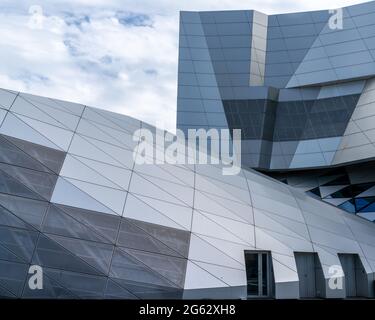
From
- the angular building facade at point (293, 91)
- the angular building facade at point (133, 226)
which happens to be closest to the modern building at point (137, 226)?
the angular building facade at point (133, 226)

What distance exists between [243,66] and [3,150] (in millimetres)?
A: 36095

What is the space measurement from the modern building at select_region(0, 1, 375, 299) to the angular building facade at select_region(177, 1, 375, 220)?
19.3 meters

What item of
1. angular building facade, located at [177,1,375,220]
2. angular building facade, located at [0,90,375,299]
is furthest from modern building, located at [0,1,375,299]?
angular building facade, located at [177,1,375,220]

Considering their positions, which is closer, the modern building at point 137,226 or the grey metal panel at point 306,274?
the modern building at point 137,226

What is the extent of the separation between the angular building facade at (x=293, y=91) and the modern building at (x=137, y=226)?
19292mm

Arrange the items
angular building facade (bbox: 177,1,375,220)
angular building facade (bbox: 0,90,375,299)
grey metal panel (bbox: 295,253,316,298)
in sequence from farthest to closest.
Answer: angular building facade (bbox: 177,1,375,220)
grey metal panel (bbox: 295,253,316,298)
angular building facade (bbox: 0,90,375,299)

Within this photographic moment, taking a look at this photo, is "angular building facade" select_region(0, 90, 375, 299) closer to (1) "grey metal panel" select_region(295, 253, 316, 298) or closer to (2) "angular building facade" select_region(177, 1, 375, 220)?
(1) "grey metal panel" select_region(295, 253, 316, 298)

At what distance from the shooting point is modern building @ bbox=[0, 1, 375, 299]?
14734 millimetres

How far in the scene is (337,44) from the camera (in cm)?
4697

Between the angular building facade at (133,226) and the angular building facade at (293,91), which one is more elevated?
the angular building facade at (293,91)

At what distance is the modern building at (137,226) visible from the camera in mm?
14734

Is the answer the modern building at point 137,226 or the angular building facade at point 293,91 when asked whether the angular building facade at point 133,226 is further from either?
the angular building facade at point 293,91
